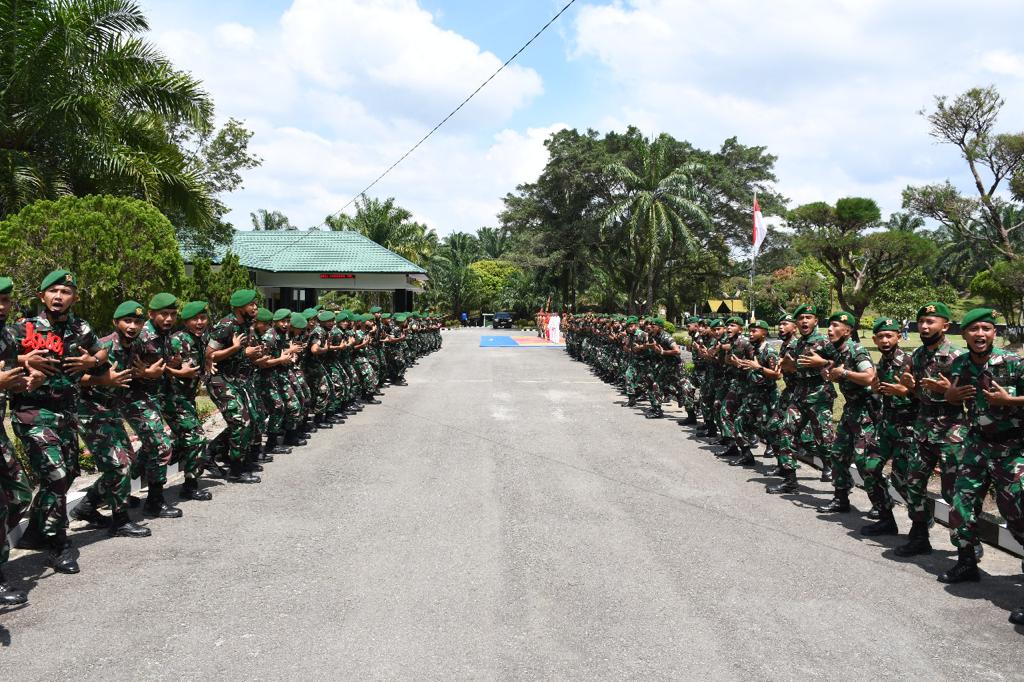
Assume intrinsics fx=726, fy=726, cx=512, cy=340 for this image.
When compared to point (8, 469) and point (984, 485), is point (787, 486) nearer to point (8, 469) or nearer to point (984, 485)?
point (984, 485)

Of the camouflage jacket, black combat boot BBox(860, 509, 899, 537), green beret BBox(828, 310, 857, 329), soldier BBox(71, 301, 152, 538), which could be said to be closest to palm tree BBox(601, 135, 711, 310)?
green beret BBox(828, 310, 857, 329)

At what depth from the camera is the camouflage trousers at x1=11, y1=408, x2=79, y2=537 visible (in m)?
4.81

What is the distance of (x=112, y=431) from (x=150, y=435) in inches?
14.1

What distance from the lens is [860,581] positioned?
495 centimetres

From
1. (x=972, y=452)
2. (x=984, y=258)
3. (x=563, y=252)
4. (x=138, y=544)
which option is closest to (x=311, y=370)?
(x=138, y=544)

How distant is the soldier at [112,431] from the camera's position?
218 inches

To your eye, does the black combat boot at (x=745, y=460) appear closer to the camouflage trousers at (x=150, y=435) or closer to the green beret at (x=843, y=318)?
the green beret at (x=843, y=318)

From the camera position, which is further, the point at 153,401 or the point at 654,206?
the point at 654,206

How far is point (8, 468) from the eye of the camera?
175 inches

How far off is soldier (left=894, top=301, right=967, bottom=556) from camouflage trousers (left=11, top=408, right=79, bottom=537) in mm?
6006

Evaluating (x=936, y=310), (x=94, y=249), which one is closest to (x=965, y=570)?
(x=936, y=310)

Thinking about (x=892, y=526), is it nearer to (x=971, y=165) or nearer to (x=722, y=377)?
(x=722, y=377)

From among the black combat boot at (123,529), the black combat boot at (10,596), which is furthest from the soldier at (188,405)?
the black combat boot at (10,596)

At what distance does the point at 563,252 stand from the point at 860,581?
132 feet
